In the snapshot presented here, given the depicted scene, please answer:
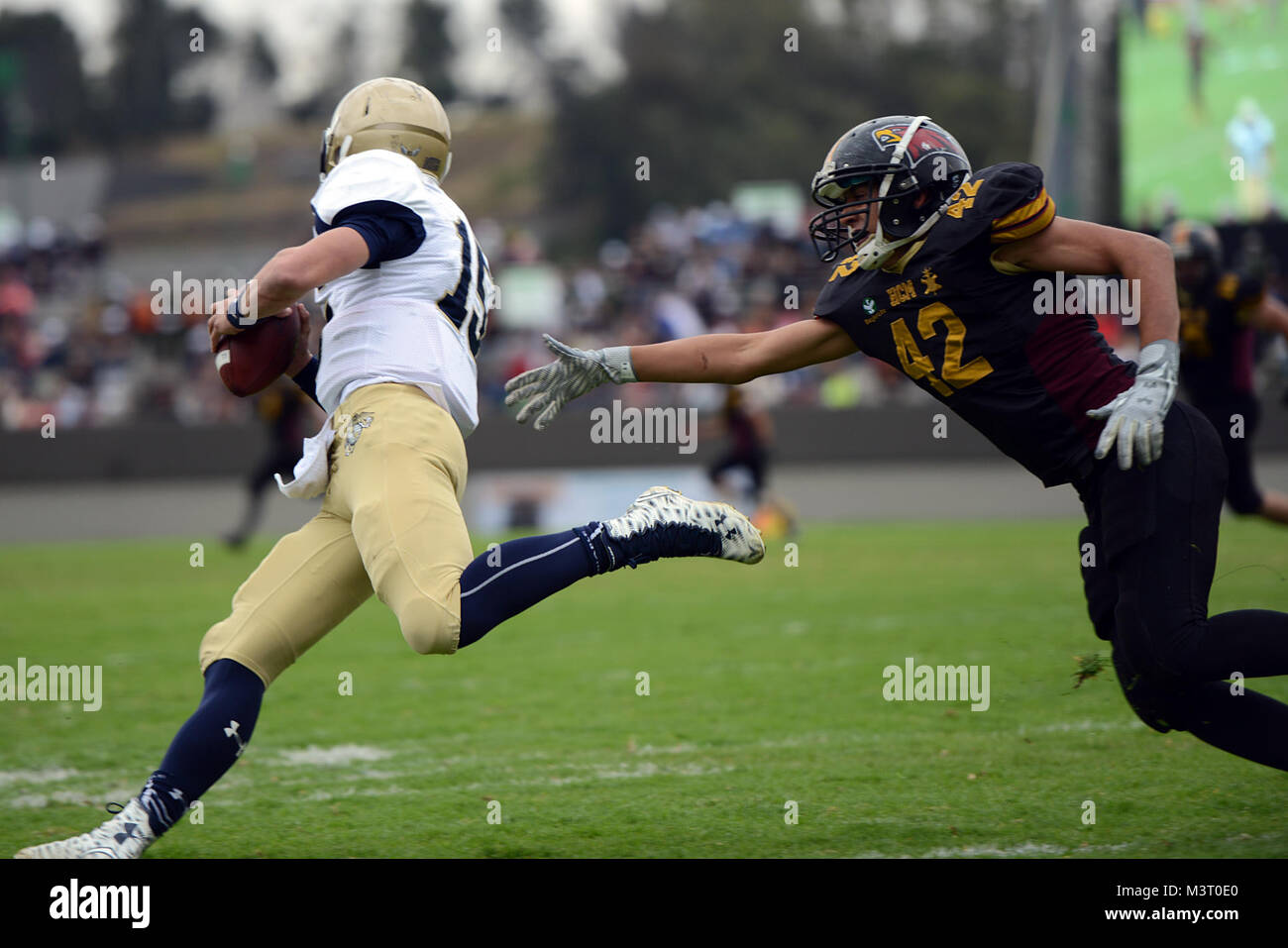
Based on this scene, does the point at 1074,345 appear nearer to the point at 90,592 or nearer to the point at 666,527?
the point at 666,527

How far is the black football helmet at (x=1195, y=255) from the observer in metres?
6.73

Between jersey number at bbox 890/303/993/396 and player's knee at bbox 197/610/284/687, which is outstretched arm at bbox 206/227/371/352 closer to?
player's knee at bbox 197/610/284/687

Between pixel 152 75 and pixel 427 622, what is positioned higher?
pixel 152 75

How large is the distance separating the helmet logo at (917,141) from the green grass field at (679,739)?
5.37 ft

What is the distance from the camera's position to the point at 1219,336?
6941 mm

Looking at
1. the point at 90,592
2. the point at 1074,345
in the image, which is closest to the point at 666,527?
the point at 1074,345

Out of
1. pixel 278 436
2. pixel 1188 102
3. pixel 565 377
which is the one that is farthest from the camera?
pixel 1188 102

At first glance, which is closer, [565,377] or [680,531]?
[680,531]

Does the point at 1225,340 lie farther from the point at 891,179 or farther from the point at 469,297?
the point at 469,297

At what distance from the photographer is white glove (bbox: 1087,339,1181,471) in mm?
3070

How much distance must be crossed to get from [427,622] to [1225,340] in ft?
17.1

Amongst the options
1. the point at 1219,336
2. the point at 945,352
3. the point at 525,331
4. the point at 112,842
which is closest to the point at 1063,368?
the point at 945,352

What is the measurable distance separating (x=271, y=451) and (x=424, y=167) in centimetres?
737

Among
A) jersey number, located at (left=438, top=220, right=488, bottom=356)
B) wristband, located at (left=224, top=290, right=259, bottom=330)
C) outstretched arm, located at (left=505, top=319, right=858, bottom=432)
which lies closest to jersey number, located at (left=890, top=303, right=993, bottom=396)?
outstretched arm, located at (left=505, top=319, right=858, bottom=432)
